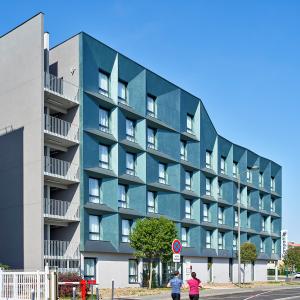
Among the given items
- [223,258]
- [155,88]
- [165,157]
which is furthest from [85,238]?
[223,258]

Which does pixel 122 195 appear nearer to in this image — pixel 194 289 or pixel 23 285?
pixel 23 285

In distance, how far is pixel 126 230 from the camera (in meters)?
40.6

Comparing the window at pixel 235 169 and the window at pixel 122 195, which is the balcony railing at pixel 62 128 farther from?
the window at pixel 235 169

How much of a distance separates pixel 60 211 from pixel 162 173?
1277cm

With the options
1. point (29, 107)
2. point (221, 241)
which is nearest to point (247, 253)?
point (221, 241)

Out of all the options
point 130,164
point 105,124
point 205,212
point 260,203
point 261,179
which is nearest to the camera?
point 105,124

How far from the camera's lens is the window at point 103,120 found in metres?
38.7

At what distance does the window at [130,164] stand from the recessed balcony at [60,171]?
614 centimetres

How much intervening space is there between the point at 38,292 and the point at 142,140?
22679 millimetres

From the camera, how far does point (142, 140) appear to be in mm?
42250

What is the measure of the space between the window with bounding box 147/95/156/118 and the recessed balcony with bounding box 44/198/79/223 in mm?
11552

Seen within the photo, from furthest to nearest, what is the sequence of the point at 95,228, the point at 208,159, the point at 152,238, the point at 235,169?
1. the point at 235,169
2. the point at 208,159
3. the point at 95,228
4. the point at 152,238

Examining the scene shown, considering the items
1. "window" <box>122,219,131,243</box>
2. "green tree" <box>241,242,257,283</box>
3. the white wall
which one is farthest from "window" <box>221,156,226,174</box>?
"window" <box>122,219,131,243</box>

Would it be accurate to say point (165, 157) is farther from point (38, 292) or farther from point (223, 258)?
point (38, 292)
